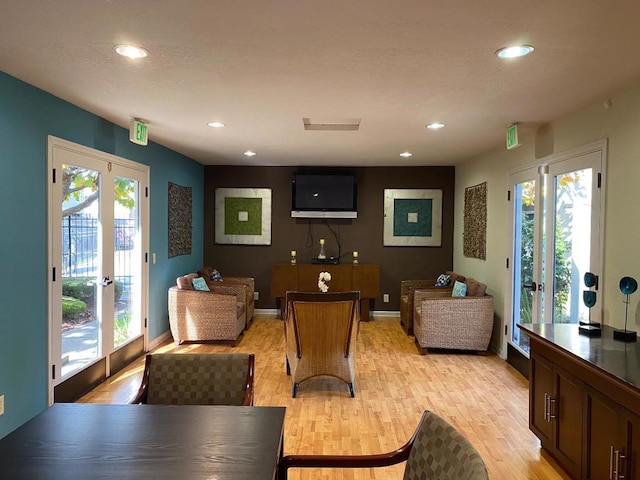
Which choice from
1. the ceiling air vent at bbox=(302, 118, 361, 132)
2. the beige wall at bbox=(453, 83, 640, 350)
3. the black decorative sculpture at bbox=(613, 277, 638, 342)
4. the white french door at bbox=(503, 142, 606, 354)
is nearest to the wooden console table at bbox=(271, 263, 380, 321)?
the white french door at bbox=(503, 142, 606, 354)

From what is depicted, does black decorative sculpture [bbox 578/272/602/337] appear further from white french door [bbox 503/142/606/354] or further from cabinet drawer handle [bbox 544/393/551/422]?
cabinet drawer handle [bbox 544/393/551/422]

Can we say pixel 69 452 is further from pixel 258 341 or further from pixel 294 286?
pixel 294 286

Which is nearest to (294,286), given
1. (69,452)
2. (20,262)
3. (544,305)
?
(544,305)

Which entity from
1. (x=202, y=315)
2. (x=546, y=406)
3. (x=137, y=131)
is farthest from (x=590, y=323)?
(x=202, y=315)

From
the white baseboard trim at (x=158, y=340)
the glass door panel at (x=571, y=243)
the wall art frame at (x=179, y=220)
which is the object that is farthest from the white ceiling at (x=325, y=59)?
the white baseboard trim at (x=158, y=340)

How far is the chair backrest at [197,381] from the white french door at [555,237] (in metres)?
2.59

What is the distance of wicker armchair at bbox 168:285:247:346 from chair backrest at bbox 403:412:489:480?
13.9 feet

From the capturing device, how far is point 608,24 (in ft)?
7.00

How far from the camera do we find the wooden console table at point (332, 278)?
7113 mm

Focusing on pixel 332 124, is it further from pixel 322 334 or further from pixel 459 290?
pixel 459 290

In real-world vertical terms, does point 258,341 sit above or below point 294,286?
below

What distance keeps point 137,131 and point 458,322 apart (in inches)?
151

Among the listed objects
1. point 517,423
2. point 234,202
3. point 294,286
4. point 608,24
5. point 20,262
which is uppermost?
point 608,24

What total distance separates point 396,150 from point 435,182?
188 cm
